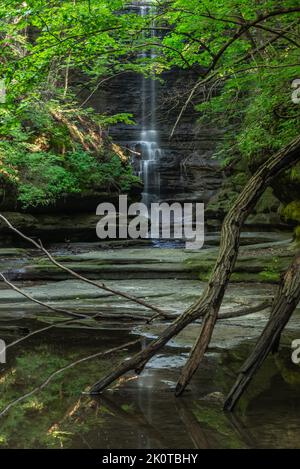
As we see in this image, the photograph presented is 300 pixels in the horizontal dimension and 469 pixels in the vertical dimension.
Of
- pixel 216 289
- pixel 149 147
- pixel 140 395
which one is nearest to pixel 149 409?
pixel 140 395

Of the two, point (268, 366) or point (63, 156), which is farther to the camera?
point (63, 156)

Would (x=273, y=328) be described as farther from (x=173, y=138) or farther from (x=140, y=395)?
(x=173, y=138)

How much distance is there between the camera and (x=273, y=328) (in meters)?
3.74

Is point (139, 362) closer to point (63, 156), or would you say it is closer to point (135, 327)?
point (135, 327)

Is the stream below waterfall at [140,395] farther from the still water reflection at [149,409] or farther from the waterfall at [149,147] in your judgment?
the waterfall at [149,147]

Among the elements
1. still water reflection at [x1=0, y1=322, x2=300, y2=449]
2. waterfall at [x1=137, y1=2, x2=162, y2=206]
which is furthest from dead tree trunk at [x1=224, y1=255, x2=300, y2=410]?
waterfall at [x1=137, y1=2, x2=162, y2=206]

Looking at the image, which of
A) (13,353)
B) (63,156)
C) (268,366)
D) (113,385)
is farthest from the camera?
(63,156)

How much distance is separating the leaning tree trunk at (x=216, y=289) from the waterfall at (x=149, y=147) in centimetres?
1860

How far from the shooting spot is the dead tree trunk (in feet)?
12.0

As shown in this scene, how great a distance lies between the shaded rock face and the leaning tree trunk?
18.7 metres

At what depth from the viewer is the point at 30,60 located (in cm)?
678

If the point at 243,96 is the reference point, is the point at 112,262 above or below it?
below
